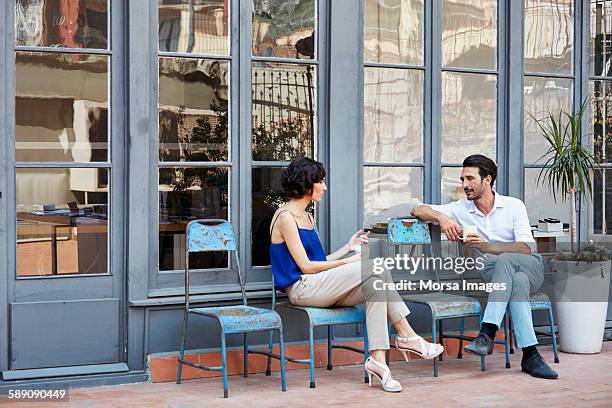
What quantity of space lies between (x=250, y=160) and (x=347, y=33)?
103 cm

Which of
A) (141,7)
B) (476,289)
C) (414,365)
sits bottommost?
(414,365)

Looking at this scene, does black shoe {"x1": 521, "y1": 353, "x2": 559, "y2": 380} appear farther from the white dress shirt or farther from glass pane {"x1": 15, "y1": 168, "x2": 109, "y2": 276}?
glass pane {"x1": 15, "y1": 168, "x2": 109, "y2": 276}

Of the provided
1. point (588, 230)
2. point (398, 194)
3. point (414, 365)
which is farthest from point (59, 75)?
point (588, 230)

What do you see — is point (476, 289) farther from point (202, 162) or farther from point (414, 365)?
point (202, 162)

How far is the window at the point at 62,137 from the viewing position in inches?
212

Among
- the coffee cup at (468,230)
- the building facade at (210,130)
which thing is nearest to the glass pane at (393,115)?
the building facade at (210,130)

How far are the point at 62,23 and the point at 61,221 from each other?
3.53 feet

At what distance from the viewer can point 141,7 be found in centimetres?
558

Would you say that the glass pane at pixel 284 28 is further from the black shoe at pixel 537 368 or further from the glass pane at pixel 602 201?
the glass pane at pixel 602 201

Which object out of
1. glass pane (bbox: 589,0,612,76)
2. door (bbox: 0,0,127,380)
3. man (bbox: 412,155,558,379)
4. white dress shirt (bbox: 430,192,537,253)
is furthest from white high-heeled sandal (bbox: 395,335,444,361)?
glass pane (bbox: 589,0,612,76)

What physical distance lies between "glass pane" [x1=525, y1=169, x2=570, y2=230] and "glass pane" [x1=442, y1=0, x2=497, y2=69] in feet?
2.73

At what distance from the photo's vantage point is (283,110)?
6145 mm

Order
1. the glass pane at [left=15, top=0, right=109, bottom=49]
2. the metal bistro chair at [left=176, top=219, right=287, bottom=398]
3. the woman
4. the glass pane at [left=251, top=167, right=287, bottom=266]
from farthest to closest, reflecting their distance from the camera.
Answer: the glass pane at [left=251, top=167, right=287, bottom=266] → the woman → the glass pane at [left=15, top=0, right=109, bottom=49] → the metal bistro chair at [left=176, top=219, right=287, bottom=398]

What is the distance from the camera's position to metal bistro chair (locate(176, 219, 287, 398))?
17.3ft
